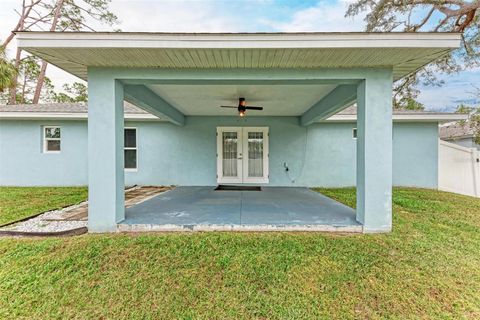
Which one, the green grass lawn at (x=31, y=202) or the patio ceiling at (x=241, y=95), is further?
the patio ceiling at (x=241, y=95)

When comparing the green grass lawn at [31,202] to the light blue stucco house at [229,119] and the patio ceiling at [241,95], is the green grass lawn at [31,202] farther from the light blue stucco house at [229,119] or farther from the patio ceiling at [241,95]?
the patio ceiling at [241,95]

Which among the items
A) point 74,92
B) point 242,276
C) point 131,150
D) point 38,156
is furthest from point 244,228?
point 74,92

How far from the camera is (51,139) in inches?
339

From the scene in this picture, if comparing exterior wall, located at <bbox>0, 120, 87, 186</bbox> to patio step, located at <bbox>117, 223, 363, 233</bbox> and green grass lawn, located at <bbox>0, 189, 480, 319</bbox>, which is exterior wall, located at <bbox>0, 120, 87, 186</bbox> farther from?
patio step, located at <bbox>117, 223, 363, 233</bbox>

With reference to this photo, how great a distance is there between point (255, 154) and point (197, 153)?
2.17 meters

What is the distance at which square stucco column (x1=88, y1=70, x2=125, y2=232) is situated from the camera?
369cm

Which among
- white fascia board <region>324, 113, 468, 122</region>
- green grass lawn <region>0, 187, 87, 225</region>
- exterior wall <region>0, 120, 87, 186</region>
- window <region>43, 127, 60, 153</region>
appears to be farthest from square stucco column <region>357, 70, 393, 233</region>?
window <region>43, 127, 60, 153</region>

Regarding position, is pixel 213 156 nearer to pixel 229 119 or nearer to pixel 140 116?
pixel 229 119

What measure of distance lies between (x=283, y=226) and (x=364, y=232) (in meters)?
1.30

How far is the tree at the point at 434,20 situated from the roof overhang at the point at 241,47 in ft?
26.5

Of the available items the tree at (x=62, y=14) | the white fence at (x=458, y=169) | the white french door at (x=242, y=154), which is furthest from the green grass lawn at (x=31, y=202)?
the tree at (x=62, y=14)

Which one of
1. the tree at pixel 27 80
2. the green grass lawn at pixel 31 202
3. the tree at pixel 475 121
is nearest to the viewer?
the green grass lawn at pixel 31 202

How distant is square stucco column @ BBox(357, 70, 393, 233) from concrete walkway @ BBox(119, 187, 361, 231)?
1.23 ft

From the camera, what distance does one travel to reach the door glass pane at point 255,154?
8.62 meters
